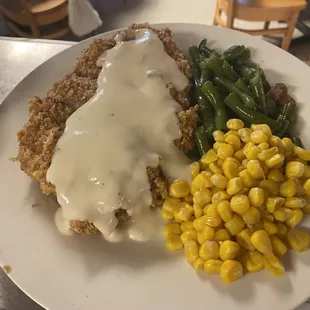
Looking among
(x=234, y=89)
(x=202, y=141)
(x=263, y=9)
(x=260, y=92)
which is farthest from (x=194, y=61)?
(x=263, y=9)

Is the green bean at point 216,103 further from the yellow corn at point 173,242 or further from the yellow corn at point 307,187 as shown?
the yellow corn at point 173,242

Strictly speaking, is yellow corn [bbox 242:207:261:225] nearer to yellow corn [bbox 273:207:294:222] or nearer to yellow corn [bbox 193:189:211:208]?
yellow corn [bbox 273:207:294:222]

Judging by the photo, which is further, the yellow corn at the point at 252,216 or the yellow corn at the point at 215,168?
the yellow corn at the point at 215,168

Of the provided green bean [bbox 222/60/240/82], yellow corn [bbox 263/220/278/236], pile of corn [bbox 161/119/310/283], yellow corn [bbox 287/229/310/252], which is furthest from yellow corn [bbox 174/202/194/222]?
green bean [bbox 222/60/240/82]

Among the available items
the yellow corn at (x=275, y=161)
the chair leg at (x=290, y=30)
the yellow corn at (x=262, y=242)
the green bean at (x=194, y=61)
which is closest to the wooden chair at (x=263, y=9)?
the chair leg at (x=290, y=30)

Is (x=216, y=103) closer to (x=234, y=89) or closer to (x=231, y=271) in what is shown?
(x=234, y=89)

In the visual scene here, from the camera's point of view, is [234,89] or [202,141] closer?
[202,141]
